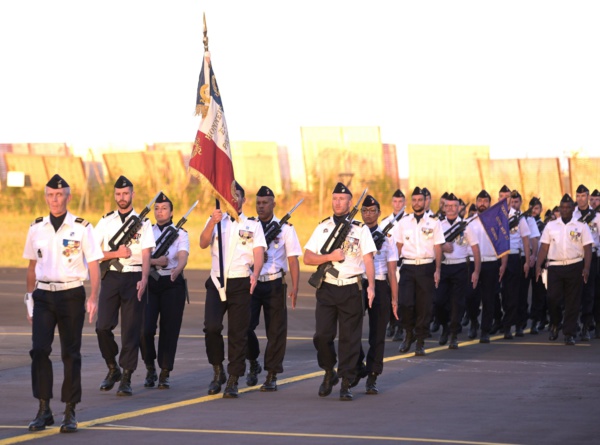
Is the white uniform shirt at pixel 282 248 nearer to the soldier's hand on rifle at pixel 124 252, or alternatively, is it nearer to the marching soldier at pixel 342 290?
the marching soldier at pixel 342 290

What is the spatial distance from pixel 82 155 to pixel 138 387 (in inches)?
1375

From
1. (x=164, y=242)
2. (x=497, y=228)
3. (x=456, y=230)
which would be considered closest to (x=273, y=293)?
(x=164, y=242)

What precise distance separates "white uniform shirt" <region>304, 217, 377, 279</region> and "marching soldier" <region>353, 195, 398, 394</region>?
0.65 metres

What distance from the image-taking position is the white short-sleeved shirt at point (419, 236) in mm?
19531

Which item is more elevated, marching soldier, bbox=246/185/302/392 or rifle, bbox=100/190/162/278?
rifle, bbox=100/190/162/278

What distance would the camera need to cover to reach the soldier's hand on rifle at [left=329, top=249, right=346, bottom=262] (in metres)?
14.4

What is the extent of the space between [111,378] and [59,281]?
2.65 meters

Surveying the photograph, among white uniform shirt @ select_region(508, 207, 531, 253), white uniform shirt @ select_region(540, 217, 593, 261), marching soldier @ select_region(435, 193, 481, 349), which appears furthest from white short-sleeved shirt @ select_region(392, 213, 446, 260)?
white uniform shirt @ select_region(508, 207, 531, 253)

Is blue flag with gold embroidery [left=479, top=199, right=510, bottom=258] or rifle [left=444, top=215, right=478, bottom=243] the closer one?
rifle [left=444, top=215, right=478, bottom=243]

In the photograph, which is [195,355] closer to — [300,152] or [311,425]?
[311,425]

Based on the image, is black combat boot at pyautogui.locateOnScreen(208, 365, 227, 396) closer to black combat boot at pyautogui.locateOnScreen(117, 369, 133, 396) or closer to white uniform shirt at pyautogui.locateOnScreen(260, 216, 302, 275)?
black combat boot at pyautogui.locateOnScreen(117, 369, 133, 396)

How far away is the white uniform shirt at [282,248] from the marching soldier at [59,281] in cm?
324

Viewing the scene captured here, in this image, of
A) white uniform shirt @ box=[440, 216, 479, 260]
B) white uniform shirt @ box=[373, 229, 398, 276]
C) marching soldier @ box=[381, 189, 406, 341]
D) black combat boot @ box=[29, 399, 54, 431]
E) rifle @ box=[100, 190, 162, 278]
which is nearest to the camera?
black combat boot @ box=[29, 399, 54, 431]

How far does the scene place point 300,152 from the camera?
47812mm
